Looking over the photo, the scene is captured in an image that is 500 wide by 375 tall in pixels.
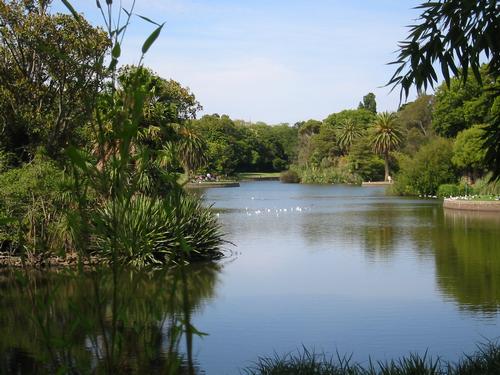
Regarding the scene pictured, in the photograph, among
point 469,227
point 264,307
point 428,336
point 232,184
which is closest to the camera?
point 428,336

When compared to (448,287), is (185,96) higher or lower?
higher

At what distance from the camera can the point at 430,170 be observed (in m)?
49.2

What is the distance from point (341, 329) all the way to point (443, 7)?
5569 millimetres

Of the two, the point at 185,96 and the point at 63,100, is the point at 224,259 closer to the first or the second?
the point at 63,100

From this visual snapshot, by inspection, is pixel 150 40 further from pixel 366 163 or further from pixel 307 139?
pixel 307 139

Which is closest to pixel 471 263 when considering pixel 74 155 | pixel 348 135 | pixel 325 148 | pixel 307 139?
pixel 74 155

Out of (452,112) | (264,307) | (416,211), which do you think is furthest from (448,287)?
(452,112)

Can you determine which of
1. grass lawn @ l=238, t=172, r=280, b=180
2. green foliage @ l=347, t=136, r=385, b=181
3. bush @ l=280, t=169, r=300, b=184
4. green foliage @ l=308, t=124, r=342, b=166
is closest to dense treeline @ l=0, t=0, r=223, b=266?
green foliage @ l=347, t=136, r=385, b=181

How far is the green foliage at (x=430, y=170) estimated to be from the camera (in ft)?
161

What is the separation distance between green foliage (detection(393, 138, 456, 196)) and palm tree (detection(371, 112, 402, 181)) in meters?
28.4

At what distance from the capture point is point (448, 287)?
44.2 feet

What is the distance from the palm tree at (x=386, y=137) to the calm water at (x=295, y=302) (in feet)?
183

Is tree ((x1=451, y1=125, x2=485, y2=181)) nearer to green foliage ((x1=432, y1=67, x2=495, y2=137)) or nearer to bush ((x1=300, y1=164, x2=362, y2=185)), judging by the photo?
green foliage ((x1=432, y1=67, x2=495, y2=137))

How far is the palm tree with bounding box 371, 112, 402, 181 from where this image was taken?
79500 millimetres
